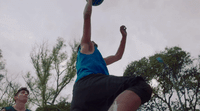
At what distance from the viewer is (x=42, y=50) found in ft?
64.0

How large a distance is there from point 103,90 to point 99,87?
1.9 inches

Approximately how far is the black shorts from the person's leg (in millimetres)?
37

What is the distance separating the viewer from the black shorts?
124cm

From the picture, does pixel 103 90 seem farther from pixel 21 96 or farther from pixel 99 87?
pixel 21 96

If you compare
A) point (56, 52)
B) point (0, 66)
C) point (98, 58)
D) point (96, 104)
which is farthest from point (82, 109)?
point (0, 66)

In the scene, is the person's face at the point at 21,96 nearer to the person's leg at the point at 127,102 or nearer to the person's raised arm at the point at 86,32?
the person's raised arm at the point at 86,32

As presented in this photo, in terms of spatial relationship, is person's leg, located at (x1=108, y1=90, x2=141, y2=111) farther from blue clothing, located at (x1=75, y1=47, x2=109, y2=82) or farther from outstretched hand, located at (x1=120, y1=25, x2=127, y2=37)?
outstretched hand, located at (x1=120, y1=25, x2=127, y2=37)

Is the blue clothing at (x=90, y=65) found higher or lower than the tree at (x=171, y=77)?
lower

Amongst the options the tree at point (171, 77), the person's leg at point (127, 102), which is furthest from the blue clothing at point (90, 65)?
the tree at point (171, 77)

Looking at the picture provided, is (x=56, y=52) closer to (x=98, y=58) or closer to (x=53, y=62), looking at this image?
(x=53, y=62)

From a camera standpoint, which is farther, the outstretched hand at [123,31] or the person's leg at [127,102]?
the outstretched hand at [123,31]

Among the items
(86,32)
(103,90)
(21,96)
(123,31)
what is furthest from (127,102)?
→ (21,96)

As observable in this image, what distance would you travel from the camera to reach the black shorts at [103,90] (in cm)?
124

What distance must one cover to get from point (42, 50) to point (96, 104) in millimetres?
19564
